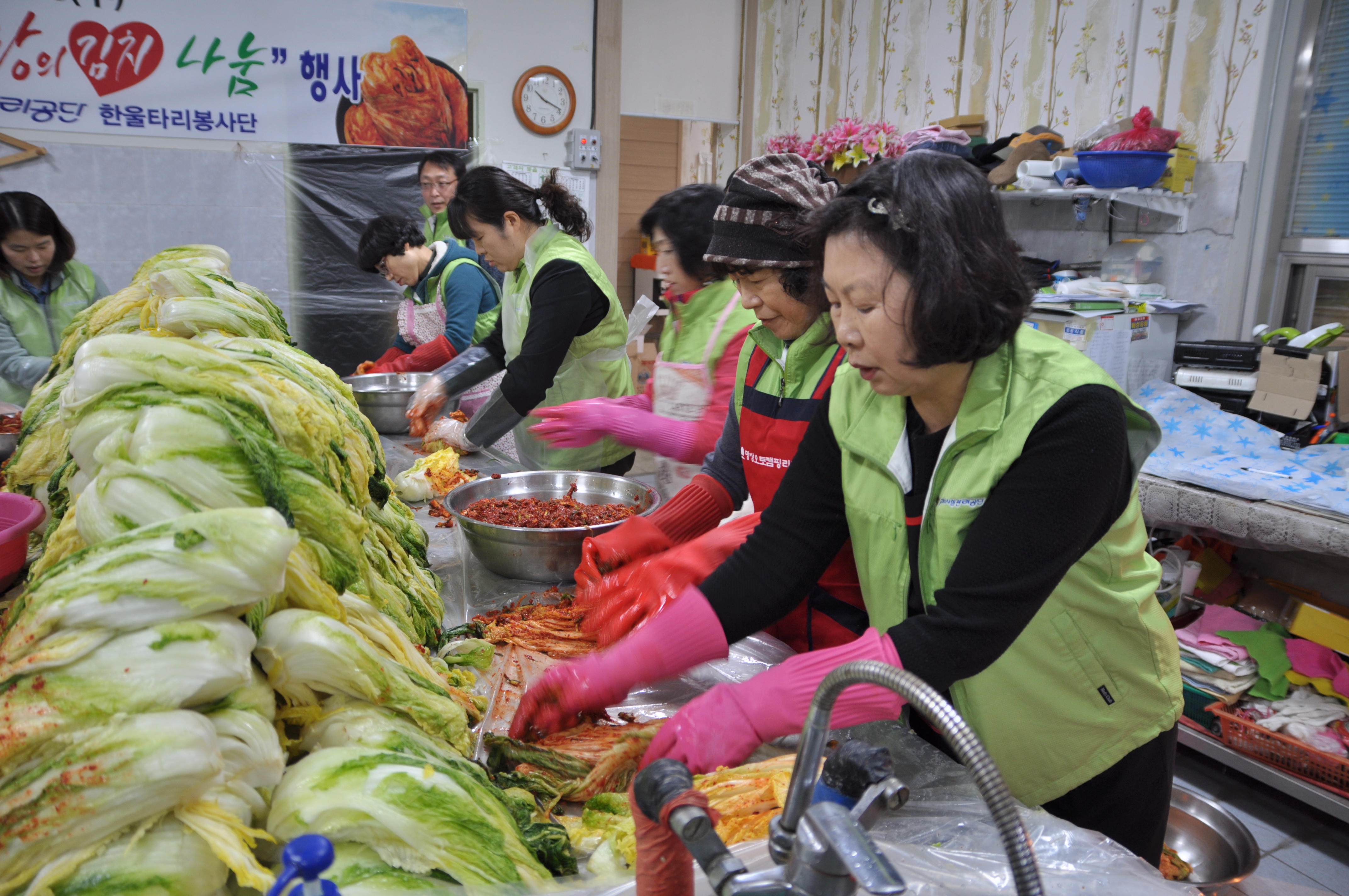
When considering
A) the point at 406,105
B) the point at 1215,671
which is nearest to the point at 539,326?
the point at 1215,671

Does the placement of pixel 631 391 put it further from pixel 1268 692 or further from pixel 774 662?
pixel 1268 692

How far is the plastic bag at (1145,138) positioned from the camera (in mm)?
4344

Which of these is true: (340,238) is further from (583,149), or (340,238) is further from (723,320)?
(723,320)

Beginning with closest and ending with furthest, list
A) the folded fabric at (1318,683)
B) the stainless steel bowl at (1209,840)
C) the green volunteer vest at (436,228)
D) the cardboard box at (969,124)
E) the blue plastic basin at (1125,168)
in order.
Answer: the stainless steel bowl at (1209,840) < the folded fabric at (1318,683) < the blue plastic basin at (1125,168) < the cardboard box at (969,124) < the green volunteer vest at (436,228)

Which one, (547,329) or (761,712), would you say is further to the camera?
(547,329)

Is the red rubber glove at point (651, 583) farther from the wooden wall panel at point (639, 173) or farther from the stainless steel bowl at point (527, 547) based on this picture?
the wooden wall panel at point (639, 173)

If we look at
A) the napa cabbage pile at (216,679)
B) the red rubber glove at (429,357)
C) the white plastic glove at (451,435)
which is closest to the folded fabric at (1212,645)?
the white plastic glove at (451,435)

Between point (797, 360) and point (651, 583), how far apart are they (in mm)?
660

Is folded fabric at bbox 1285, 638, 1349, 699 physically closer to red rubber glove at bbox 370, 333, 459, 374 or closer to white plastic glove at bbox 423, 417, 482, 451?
white plastic glove at bbox 423, 417, 482, 451

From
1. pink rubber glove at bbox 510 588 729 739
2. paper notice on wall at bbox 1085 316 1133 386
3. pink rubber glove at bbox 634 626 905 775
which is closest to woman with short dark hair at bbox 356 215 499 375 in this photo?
paper notice on wall at bbox 1085 316 1133 386

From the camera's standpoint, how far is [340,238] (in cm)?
620

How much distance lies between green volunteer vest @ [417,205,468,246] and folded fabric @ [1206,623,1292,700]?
4693 millimetres

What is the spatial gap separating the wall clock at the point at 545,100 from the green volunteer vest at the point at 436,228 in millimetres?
1081

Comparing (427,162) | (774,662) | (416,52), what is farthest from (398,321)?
(774,662)
